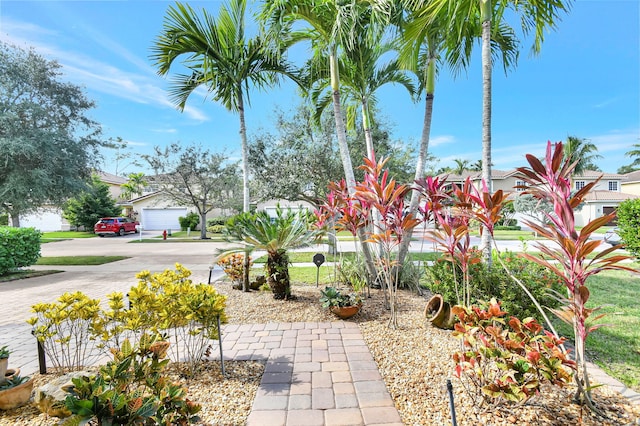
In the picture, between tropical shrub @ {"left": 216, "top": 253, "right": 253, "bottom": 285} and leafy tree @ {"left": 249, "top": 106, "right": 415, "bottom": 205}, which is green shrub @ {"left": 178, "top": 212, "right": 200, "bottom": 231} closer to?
leafy tree @ {"left": 249, "top": 106, "right": 415, "bottom": 205}

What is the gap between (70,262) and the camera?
33.6 feet

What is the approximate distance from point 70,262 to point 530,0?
14688 millimetres

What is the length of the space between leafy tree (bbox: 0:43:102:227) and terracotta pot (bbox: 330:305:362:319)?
11712 mm

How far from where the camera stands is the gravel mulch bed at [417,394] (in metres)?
1.94

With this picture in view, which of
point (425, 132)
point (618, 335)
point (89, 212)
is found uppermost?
point (425, 132)

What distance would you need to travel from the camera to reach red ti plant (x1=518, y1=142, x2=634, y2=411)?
6.02 feet

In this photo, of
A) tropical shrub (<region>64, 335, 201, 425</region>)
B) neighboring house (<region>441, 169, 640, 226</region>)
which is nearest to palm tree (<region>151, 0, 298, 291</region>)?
tropical shrub (<region>64, 335, 201, 425</region>)

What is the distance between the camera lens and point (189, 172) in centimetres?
1808

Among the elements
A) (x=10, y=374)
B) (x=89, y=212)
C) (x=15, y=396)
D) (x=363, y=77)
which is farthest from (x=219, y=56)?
(x=89, y=212)

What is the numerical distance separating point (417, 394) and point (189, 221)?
27.1 meters

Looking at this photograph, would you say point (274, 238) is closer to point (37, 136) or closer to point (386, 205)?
point (386, 205)

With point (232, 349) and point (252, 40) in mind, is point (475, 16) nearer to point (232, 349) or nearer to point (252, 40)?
point (252, 40)

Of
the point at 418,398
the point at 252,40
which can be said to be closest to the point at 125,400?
the point at 418,398

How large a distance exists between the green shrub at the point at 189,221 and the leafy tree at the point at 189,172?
7.28 metres
